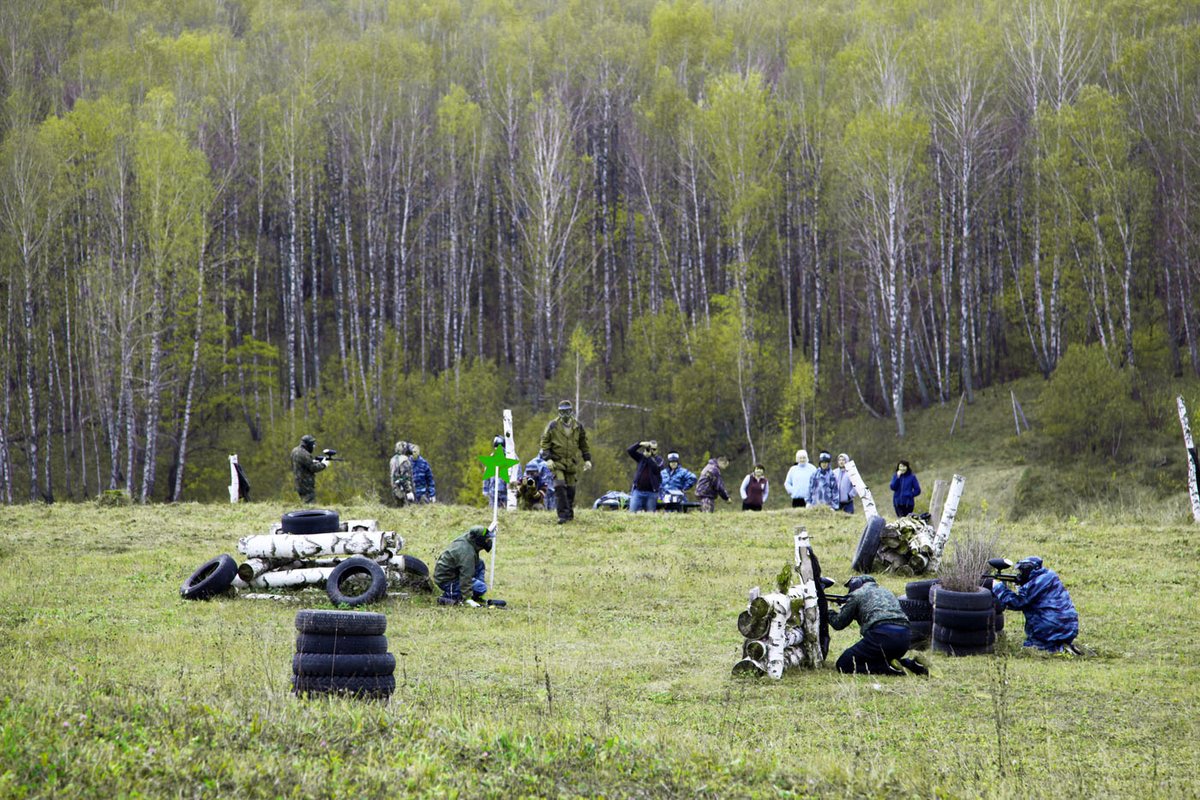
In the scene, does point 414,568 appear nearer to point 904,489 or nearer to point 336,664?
point 336,664

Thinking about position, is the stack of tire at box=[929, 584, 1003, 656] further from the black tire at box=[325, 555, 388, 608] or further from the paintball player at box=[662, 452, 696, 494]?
the paintball player at box=[662, 452, 696, 494]

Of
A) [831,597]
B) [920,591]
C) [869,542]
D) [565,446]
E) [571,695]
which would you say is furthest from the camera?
[565,446]

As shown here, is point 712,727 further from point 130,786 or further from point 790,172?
point 790,172

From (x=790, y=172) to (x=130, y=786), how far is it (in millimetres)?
46887

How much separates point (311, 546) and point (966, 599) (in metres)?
7.99

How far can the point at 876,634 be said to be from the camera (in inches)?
442

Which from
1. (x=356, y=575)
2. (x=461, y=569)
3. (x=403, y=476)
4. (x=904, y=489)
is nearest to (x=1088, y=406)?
(x=904, y=489)

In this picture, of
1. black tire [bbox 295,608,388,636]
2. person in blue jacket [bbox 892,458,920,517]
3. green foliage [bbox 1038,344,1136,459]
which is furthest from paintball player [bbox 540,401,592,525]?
green foliage [bbox 1038,344,1136,459]

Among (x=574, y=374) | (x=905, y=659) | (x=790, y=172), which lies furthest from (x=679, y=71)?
(x=905, y=659)

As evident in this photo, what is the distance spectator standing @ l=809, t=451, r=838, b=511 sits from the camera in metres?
25.1

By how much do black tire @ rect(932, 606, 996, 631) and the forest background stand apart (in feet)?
72.1

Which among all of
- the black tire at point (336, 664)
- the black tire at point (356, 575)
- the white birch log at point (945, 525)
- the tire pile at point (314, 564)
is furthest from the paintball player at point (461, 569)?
the white birch log at point (945, 525)

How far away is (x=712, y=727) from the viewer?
9.29 m

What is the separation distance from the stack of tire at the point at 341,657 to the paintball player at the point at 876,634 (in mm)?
4482
